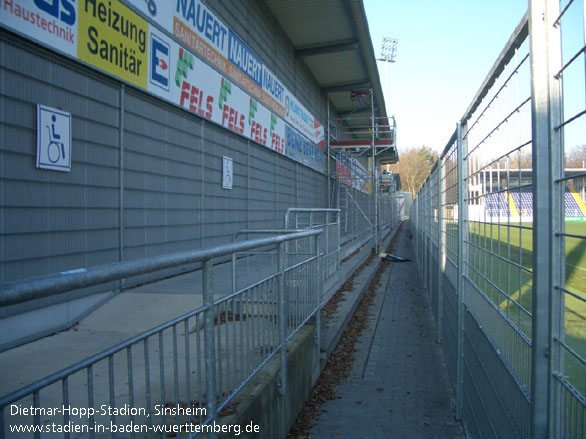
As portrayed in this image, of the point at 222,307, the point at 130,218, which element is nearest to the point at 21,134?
the point at 130,218

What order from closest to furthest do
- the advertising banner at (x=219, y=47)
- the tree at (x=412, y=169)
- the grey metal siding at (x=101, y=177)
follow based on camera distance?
1. the grey metal siding at (x=101, y=177)
2. the advertising banner at (x=219, y=47)
3. the tree at (x=412, y=169)

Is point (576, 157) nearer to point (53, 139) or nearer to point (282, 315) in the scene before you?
point (282, 315)

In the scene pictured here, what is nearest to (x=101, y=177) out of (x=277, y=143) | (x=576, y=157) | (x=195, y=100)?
(x=195, y=100)

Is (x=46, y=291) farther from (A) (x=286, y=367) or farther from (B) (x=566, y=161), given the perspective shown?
(A) (x=286, y=367)

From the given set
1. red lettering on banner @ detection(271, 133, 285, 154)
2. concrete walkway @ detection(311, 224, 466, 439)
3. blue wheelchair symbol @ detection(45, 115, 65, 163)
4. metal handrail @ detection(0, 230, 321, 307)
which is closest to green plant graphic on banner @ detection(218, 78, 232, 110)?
red lettering on banner @ detection(271, 133, 285, 154)

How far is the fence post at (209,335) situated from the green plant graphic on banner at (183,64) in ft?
19.6

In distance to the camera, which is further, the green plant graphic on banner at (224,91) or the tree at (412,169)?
the tree at (412,169)

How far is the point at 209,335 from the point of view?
7.73ft

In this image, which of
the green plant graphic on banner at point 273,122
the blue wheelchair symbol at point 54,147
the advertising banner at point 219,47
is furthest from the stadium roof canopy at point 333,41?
the blue wheelchair symbol at point 54,147

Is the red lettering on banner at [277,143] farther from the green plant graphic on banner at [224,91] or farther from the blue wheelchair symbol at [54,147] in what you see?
the blue wheelchair symbol at [54,147]

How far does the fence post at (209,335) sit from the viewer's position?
232cm

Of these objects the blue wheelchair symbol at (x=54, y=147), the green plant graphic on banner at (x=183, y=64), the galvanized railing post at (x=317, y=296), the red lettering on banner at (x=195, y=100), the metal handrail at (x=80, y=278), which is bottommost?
the galvanized railing post at (x=317, y=296)

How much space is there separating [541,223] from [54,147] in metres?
4.72

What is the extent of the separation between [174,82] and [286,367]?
528 centimetres
